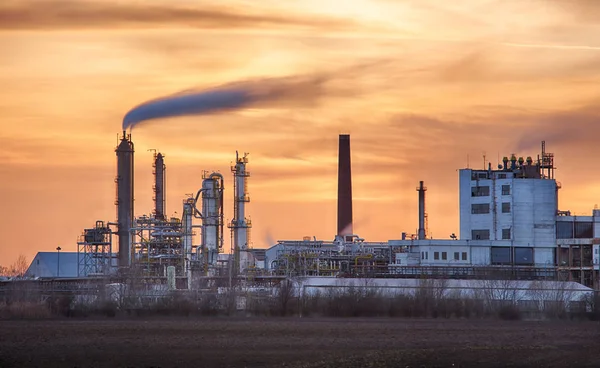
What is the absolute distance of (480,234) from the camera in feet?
408

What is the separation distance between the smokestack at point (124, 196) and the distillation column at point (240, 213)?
32.0ft

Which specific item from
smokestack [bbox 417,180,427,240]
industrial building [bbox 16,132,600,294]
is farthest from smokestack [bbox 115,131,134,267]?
smokestack [bbox 417,180,427,240]

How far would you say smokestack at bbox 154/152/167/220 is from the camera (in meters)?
132

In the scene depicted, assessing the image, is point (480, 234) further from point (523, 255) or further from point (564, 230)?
point (564, 230)

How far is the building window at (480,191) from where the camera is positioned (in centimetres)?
12444

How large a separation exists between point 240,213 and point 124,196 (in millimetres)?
11044

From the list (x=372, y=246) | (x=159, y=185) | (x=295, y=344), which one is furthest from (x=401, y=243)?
(x=295, y=344)

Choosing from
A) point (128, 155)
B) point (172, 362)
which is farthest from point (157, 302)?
point (172, 362)

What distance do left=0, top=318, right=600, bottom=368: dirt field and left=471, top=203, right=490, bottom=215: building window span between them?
3808 cm

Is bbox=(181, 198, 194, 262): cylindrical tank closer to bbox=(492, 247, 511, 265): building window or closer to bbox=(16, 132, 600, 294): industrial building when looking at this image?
bbox=(16, 132, 600, 294): industrial building

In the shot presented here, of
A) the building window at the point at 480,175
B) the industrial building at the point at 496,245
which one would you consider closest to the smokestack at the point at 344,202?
the industrial building at the point at 496,245

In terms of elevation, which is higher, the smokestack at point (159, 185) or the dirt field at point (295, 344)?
the smokestack at point (159, 185)

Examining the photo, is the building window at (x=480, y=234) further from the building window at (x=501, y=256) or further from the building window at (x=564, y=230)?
the building window at (x=564, y=230)

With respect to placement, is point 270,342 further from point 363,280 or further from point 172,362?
point 363,280
